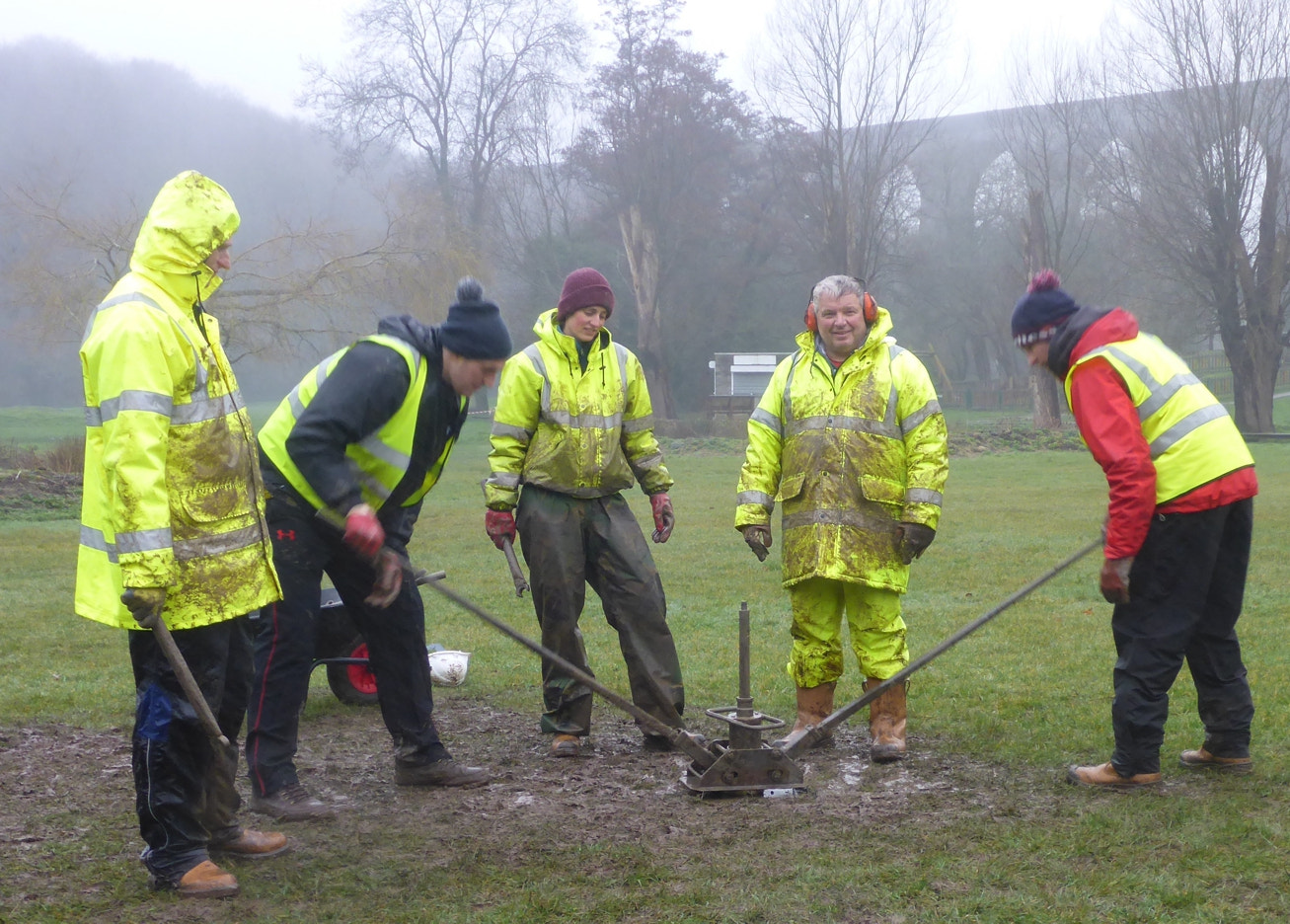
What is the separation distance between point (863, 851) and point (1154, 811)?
43.0 inches

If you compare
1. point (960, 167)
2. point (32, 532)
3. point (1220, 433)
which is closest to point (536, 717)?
point (1220, 433)

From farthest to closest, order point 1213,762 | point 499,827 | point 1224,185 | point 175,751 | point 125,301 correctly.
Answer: point 1224,185 < point 1213,762 < point 499,827 < point 175,751 < point 125,301

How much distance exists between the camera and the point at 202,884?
11.7 ft

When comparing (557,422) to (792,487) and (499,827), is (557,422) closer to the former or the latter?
(792,487)

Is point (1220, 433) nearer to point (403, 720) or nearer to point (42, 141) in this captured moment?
point (403, 720)

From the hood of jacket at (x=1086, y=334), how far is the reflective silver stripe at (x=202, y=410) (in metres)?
2.97

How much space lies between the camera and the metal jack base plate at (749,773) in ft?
14.9

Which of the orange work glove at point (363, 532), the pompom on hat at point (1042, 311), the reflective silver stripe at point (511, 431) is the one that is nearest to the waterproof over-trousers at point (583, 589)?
the reflective silver stripe at point (511, 431)

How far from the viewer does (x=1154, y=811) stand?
4.15 meters

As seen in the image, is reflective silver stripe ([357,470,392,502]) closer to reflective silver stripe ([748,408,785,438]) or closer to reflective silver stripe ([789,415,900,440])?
reflective silver stripe ([748,408,785,438])

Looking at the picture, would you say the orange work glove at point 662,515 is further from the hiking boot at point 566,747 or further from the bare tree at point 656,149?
the bare tree at point 656,149

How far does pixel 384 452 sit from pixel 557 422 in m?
1.06

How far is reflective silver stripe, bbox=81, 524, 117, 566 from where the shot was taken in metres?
3.51

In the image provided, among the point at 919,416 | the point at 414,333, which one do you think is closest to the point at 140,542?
the point at 414,333
